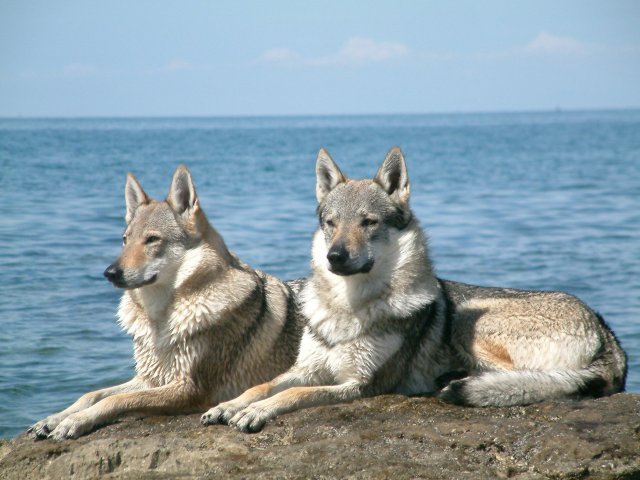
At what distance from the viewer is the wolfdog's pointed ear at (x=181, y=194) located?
24.7 feet

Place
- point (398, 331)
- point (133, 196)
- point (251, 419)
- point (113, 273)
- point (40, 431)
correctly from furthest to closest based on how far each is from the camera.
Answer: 1. point (133, 196)
2. point (398, 331)
3. point (113, 273)
4. point (40, 431)
5. point (251, 419)

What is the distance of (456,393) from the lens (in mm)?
6676

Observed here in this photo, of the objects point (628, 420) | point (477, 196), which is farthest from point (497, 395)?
point (477, 196)

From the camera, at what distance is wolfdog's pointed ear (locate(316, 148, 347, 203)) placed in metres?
7.52

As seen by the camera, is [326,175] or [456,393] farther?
[326,175]

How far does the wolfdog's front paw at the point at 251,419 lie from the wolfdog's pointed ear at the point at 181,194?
1.86m

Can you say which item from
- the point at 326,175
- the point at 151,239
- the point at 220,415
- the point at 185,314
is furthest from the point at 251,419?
the point at 326,175

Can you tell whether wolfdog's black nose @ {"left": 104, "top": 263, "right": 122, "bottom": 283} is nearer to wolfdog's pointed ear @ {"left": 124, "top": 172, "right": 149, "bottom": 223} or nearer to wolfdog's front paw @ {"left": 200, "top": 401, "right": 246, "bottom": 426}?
wolfdog's pointed ear @ {"left": 124, "top": 172, "right": 149, "bottom": 223}

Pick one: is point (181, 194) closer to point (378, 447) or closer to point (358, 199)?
point (358, 199)

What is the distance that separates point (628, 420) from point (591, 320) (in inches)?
48.2

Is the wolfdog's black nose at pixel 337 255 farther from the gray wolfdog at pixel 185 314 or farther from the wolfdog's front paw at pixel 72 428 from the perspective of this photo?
the wolfdog's front paw at pixel 72 428

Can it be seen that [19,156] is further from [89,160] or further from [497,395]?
[497,395]

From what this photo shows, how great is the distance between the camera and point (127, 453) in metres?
6.19

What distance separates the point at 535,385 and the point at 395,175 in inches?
76.9
